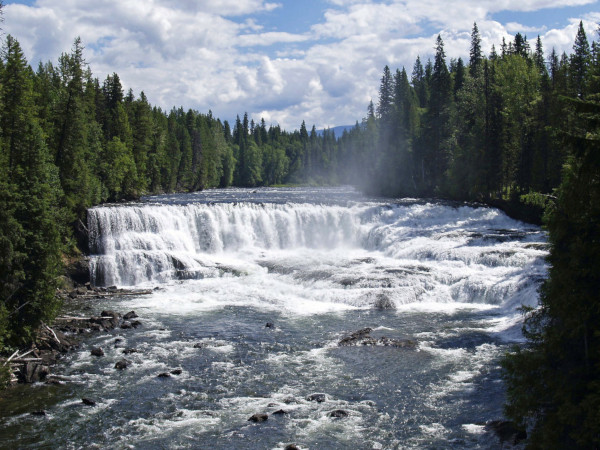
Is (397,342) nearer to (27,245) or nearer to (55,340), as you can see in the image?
(55,340)

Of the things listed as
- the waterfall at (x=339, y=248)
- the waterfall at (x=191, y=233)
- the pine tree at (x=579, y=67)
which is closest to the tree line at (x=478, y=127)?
the pine tree at (x=579, y=67)

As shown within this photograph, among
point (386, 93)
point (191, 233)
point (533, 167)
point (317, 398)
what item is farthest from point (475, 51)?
point (317, 398)

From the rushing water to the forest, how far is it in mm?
2898

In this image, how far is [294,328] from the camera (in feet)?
81.2

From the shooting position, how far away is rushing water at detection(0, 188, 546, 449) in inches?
595

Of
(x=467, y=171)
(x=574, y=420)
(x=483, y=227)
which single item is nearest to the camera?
(x=574, y=420)

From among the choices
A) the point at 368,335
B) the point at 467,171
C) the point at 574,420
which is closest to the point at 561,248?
the point at 574,420

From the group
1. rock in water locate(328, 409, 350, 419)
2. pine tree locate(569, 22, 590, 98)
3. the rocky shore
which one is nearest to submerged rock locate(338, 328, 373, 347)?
rock in water locate(328, 409, 350, 419)

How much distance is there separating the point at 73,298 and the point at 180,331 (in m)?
9.78

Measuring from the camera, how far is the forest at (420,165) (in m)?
9.22

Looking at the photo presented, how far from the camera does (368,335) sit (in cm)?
2297

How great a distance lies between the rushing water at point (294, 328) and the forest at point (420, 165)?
114 inches

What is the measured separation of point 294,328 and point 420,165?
50.0 meters

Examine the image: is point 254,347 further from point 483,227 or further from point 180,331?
point 483,227
